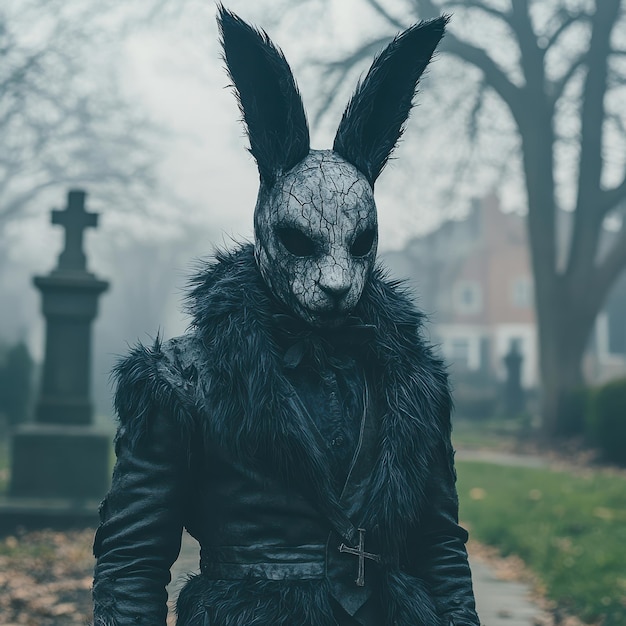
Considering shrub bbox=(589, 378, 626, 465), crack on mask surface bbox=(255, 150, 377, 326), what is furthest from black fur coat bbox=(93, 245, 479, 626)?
shrub bbox=(589, 378, 626, 465)

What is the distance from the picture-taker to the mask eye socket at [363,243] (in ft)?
7.29

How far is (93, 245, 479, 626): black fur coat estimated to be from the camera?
2066 millimetres

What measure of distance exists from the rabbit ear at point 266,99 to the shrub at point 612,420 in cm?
1427

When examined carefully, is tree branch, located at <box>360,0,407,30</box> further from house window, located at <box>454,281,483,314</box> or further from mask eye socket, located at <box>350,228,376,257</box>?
house window, located at <box>454,281,483,314</box>

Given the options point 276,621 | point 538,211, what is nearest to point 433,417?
point 276,621

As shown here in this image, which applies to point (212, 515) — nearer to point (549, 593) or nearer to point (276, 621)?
point (276, 621)

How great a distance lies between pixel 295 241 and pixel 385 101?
41 cm

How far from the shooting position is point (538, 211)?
21016mm

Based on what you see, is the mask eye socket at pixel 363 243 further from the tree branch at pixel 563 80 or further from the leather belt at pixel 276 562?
the tree branch at pixel 563 80

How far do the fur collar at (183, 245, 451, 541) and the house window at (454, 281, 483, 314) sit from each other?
52.7 meters

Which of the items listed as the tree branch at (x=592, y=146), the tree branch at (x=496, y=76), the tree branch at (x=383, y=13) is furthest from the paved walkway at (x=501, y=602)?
the tree branch at (x=383, y=13)

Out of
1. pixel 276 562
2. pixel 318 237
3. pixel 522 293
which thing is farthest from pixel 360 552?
pixel 522 293

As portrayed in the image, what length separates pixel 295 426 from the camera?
2092 millimetres

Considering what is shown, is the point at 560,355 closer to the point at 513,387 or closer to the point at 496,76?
the point at 496,76
